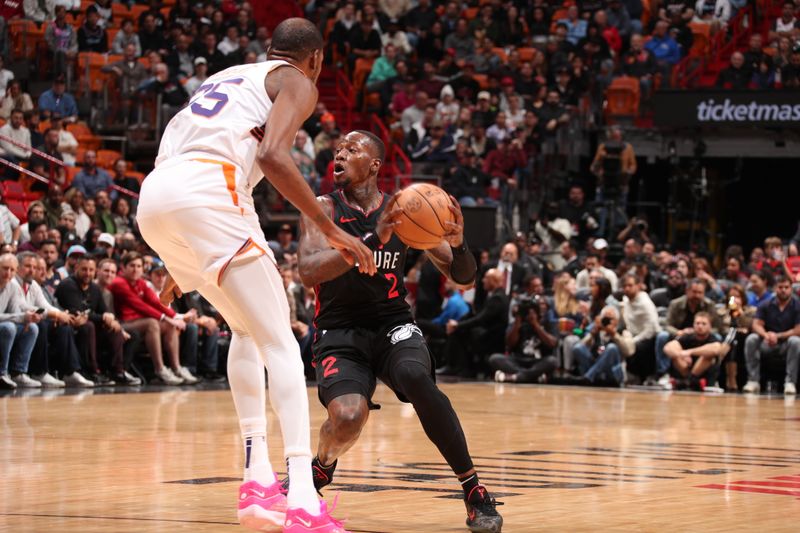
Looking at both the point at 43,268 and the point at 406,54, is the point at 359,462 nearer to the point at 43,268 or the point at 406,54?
the point at 43,268

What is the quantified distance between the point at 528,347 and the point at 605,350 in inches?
44.1

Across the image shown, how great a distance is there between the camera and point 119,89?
2044cm

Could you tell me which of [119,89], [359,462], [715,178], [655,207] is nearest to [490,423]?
[359,462]

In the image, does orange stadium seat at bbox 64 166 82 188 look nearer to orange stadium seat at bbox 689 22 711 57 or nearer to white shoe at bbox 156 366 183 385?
white shoe at bbox 156 366 183 385

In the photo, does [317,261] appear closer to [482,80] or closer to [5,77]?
[5,77]

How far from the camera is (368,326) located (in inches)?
247

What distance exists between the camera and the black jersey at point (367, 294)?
Result: 628cm

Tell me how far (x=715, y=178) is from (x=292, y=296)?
10694mm

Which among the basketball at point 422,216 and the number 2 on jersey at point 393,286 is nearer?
the basketball at point 422,216

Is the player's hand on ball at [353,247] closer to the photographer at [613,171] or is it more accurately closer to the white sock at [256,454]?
the white sock at [256,454]

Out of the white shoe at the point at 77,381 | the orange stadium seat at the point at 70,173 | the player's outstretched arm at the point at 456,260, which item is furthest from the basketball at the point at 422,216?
the orange stadium seat at the point at 70,173

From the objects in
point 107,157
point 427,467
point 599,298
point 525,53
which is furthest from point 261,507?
point 525,53

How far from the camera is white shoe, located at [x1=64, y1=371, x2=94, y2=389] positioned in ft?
47.5

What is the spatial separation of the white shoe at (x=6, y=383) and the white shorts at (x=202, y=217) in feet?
30.1
